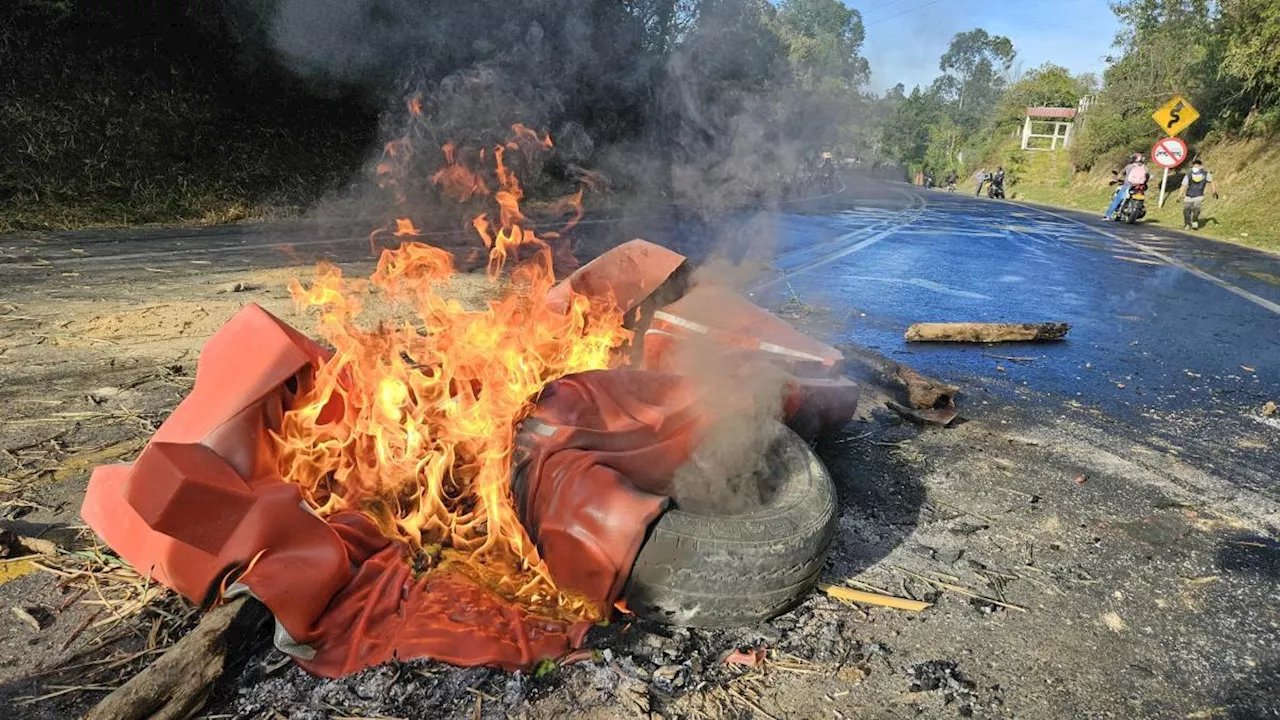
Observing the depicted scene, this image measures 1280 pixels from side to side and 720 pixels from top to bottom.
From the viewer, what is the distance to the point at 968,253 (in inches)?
575

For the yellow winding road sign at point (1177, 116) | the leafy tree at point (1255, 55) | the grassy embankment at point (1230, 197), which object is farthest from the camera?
the yellow winding road sign at point (1177, 116)

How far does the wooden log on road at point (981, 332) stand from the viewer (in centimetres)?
→ 728

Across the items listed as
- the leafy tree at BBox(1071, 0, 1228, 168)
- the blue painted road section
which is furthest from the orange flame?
the leafy tree at BBox(1071, 0, 1228, 168)

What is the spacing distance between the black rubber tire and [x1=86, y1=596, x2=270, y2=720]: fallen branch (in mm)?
1193

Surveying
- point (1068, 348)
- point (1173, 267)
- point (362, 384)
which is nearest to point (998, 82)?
point (1173, 267)

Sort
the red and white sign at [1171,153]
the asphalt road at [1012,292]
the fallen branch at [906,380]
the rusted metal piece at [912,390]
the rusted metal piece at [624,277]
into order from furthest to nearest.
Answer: the red and white sign at [1171,153], the asphalt road at [1012,292], the fallen branch at [906,380], the rusted metal piece at [912,390], the rusted metal piece at [624,277]

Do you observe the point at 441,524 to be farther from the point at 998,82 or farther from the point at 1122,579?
the point at 998,82

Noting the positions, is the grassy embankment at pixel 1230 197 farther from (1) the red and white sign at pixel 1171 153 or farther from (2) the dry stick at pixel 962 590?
(2) the dry stick at pixel 962 590

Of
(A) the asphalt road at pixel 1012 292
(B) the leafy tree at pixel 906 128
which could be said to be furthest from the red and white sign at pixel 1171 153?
(A) the asphalt road at pixel 1012 292

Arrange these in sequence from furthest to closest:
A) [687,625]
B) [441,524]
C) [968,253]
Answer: [968,253] → [441,524] → [687,625]

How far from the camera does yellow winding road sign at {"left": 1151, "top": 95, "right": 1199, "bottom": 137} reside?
27.5 meters

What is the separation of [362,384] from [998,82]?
106 m

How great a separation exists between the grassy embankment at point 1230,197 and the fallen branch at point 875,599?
19.8m

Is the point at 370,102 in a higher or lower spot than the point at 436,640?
higher
